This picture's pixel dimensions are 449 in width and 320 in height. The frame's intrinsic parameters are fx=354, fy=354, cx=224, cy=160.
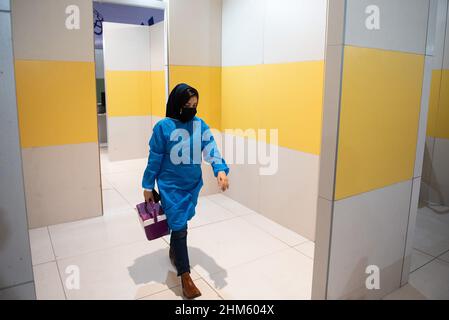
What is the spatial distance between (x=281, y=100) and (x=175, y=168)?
156 centimetres

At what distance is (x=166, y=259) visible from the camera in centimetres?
302

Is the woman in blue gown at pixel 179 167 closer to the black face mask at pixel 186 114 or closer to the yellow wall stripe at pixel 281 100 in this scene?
the black face mask at pixel 186 114

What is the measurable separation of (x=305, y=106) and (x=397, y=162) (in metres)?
1.18

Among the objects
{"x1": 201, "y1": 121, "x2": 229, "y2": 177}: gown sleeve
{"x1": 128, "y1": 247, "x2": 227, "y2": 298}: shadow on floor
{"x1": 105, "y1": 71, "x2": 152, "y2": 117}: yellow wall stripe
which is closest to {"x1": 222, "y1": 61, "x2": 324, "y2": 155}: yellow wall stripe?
{"x1": 201, "y1": 121, "x2": 229, "y2": 177}: gown sleeve

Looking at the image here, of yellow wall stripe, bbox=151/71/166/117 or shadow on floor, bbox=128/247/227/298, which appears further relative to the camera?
yellow wall stripe, bbox=151/71/166/117

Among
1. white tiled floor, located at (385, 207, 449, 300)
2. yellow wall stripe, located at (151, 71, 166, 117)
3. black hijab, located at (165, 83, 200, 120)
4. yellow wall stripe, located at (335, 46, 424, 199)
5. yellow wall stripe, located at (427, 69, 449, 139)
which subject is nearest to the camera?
yellow wall stripe, located at (335, 46, 424, 199)

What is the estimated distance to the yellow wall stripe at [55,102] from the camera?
3.34 meters

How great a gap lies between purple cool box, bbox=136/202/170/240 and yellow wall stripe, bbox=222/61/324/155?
1532 millimetres

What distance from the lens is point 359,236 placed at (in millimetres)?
2133

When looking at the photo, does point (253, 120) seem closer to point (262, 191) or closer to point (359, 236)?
point (262, 191)

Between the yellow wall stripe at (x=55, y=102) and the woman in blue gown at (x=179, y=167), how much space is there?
1545 millimetres

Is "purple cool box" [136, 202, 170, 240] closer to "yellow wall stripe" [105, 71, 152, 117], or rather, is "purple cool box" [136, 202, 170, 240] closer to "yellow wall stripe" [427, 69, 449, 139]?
"yellow wall stripe" [427, 69, 449, 139]

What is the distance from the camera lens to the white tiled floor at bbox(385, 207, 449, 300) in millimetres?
2555
